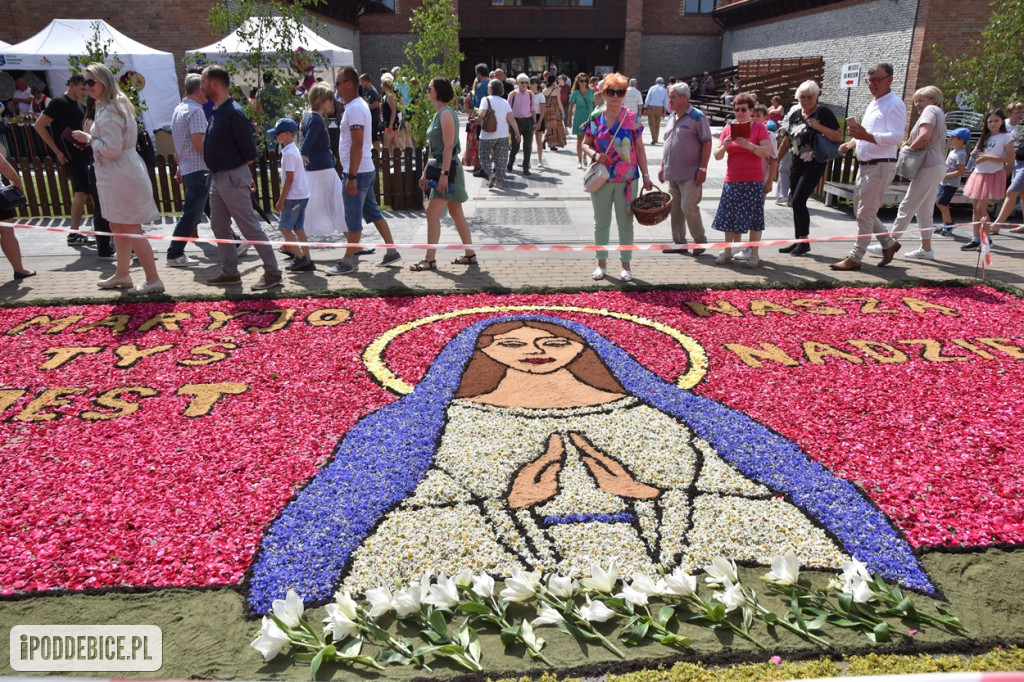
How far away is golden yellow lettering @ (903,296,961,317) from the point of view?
6.46 m

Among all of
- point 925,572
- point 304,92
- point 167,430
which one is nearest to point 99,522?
point 167,430

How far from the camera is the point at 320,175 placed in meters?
8.05

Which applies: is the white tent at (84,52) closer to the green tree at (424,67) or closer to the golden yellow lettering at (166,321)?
the green tree at (424,67)

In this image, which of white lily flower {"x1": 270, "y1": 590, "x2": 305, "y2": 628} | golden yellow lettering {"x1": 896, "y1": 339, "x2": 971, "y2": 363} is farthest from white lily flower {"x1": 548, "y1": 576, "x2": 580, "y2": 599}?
golden yellow lettering {"x1": 896, "y1": 339, "x2": 971, "y2": 363}

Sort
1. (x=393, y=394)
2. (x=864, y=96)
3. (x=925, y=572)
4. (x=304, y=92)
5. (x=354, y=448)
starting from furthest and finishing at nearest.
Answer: (x=864, y=96), (x=304, y=92), (x=393, y=394), (x=354, y=448), (x=925, y=572)

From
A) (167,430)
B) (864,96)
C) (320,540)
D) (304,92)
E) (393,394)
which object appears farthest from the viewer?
(864,96)

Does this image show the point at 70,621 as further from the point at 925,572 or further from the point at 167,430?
the point at 925,572

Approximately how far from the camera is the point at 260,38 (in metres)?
11.4

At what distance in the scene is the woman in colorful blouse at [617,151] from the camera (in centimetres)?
700

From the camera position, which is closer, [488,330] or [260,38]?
[488,330]

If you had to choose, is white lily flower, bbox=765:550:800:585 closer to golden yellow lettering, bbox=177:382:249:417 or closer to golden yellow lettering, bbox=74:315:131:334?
golden yellow lettering, bbox=177:382:249:417

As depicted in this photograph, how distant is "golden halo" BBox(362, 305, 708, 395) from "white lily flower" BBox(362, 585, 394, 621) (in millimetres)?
2160

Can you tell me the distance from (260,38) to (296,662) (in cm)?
1114

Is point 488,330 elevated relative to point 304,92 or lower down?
lower down
